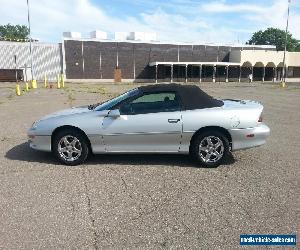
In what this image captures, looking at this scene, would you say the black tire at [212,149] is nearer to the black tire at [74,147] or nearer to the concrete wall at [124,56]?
the black tire at [74,147]

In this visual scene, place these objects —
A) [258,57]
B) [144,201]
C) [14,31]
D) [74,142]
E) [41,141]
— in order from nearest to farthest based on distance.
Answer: [144,201]
[74,142]
[41,141]
[258,57]
[14,31]

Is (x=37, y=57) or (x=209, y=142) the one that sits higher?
(x=37, y=57)

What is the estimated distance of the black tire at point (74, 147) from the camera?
5.76m

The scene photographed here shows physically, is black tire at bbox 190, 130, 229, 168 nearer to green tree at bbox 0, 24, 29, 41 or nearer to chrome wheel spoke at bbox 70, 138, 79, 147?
chrome wheel spoke at bbox 70, 138, 79, 147

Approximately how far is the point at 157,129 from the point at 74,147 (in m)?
1.61

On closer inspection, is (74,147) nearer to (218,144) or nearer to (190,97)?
(190,97)

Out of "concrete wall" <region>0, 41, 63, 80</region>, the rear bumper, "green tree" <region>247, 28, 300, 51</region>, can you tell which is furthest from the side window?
"green tree" <region>247, 28, 300, 51</region>

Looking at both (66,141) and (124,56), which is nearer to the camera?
(66,141)

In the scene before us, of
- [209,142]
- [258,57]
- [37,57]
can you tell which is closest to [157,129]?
[209,142]

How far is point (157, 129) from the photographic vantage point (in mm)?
5637

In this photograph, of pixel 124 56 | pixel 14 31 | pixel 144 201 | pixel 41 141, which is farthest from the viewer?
pixel 14 31

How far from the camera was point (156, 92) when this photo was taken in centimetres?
593

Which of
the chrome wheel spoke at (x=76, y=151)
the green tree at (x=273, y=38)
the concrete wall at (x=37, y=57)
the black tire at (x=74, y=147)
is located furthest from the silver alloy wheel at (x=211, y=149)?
the green tree at (x=273, y=38)

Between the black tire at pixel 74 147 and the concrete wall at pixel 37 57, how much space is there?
42.9 meters
